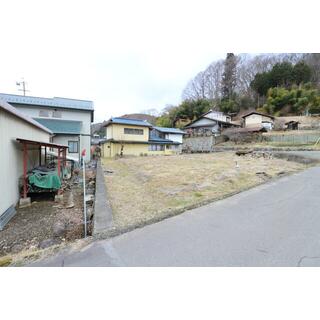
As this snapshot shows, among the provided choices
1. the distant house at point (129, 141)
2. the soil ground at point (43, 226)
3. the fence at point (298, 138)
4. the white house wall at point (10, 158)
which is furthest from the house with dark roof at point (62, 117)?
the fence at point (298, 138)

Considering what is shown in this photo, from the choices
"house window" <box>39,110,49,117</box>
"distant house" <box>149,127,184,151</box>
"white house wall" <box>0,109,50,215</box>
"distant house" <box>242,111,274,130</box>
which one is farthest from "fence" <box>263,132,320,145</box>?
"house window" <box>39,110,49,117</box>

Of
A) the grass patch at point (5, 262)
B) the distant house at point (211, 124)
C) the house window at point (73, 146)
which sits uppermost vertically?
the distant house at point (211, 124)

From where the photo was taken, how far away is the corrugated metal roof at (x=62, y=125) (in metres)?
14.4

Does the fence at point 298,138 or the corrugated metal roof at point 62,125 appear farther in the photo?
the fence at point 298,138

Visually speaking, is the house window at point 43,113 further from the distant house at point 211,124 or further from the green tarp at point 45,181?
the distant house at point 211,124

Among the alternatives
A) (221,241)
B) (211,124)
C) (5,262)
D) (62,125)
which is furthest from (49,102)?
(211,124)

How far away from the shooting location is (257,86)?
1510 inches

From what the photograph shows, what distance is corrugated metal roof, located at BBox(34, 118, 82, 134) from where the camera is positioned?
1444cm

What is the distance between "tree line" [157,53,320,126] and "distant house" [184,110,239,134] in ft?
17.2

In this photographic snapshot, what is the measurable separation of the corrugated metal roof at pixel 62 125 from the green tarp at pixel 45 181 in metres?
9.43

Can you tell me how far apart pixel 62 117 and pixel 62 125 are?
1.19 meters

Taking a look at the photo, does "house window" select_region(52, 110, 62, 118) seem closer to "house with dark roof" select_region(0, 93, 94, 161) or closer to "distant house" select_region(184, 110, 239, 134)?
"house with dark roof" select_region(0, 93, 94, 161)

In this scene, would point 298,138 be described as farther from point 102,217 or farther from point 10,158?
point 10,158

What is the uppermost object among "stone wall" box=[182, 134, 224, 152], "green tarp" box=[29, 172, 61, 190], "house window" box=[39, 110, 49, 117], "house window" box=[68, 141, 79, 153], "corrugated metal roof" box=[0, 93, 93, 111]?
"corrugated metal roof" box=[0, 93, 93, 111]
